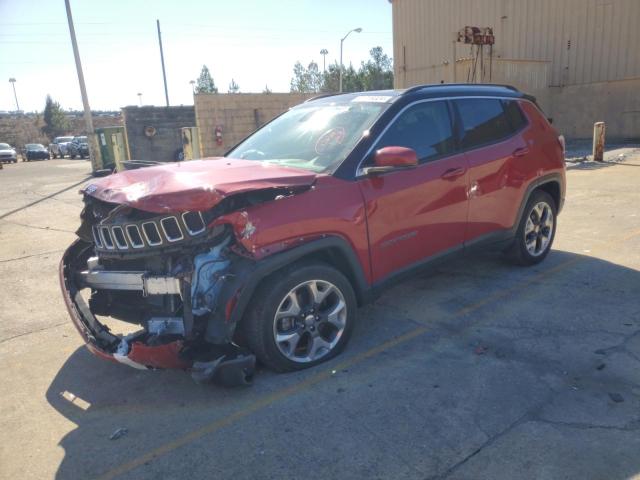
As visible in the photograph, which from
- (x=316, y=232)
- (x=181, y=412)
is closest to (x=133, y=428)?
(x=181, y=412)

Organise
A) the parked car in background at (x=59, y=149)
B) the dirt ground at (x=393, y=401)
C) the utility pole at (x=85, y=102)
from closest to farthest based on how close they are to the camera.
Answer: the dirt ground at (x=393, y=401), the utility pole at (x=85, y=102), the parked car in background at (x=59, y=149)

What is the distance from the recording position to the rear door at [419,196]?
3.78 meters

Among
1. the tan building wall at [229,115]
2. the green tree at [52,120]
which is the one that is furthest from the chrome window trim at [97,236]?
the green tree at [52,120]

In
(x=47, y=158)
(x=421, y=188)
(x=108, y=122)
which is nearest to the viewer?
(x=421, y=188)

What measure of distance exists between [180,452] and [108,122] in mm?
84120

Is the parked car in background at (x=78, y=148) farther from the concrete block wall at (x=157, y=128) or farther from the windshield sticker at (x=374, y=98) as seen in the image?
the windshield sticker at (x=374, y=98)

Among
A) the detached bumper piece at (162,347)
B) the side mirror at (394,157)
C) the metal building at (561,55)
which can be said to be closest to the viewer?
the detached bumper piece at (162,347)

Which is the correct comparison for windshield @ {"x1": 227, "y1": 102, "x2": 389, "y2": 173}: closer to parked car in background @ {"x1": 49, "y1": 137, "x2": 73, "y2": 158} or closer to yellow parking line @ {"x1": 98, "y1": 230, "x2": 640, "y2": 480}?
yellow parking line @ {"x1": 98, "y1": 230, "x2": 640, "y2": 480}

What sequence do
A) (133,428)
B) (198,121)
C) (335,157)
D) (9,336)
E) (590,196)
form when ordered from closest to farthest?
(133,428) → (335,157) → (9,336) → (590,196) → (198,121)

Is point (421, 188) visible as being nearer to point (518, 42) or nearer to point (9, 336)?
point (9, 336)

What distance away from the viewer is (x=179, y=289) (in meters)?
3.12

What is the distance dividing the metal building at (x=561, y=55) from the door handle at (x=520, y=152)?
14.1 meters

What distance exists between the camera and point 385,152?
3.55 meters

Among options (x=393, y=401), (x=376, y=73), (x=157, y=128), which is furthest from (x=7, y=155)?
(x=376, y=73)
